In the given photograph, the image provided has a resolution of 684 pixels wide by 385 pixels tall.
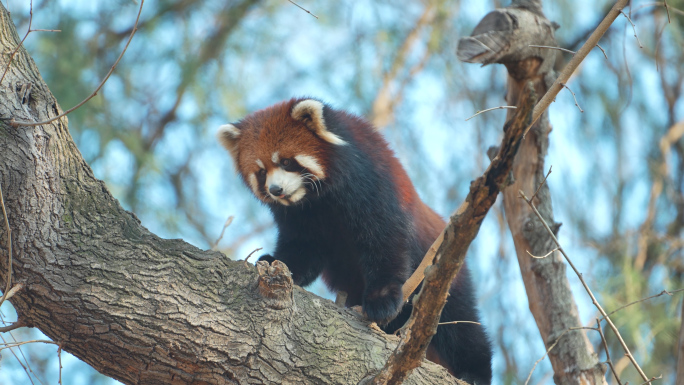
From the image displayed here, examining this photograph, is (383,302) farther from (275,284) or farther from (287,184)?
(287,184)

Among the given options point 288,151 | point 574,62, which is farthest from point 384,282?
point 574,62

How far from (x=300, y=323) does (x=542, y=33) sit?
2.29m

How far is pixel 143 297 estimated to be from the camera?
7.63ft

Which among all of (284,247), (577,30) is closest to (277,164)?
(284,247)

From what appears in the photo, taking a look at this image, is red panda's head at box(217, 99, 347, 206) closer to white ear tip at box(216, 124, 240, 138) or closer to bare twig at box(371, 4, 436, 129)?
white ear tip at box(216, 124, 240, 138)

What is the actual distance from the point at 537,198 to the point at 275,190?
166 cm

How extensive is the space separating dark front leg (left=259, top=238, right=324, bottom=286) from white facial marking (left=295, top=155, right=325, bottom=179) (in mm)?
434

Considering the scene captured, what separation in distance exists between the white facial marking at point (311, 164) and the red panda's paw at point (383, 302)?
77cm

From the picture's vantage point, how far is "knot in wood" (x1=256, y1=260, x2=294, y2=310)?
241 cm

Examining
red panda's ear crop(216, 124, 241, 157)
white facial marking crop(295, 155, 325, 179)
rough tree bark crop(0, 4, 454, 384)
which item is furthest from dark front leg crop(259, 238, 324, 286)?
rough tree bark crop(0, 4, 454, 384)

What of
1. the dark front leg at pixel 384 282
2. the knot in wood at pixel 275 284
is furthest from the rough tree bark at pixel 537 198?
the knot in wood at pixel 275 284

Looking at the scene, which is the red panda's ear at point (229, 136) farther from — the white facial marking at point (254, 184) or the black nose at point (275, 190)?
the black nose at point (275, 190)

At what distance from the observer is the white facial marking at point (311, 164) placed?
3.49 meters

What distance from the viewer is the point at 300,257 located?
359cm
